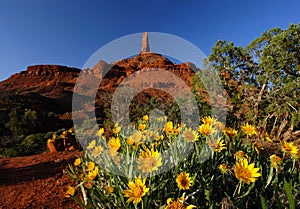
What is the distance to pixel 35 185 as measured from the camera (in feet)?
10.4

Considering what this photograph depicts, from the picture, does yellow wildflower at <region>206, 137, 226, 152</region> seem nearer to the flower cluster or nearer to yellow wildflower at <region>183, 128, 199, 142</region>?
the flower cluster

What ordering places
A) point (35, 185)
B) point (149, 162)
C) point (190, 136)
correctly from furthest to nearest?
point (35, 185), point (190, 136), point (149, 162)

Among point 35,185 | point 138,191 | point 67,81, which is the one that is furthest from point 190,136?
point 67,81

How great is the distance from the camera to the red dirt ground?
2547 mm

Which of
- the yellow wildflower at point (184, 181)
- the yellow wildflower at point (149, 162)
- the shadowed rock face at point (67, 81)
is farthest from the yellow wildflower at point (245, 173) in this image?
the shadowed rock face at point (67, 81)

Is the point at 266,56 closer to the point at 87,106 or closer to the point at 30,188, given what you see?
the point at 30,188

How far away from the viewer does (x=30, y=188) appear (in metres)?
3.10

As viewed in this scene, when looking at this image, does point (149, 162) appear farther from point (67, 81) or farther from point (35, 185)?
point (67, 81)

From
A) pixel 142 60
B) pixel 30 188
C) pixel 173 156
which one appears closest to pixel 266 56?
pixel 173 156

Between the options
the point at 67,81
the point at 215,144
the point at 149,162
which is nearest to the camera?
the point at 149,162

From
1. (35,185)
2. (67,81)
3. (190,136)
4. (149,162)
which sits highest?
(67,81)

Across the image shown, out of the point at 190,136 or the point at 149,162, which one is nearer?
the point at 149,162

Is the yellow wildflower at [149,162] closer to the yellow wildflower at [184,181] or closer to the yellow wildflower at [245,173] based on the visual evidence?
the yellow wildflower at [184,181]

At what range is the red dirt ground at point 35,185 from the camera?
2.55 meters
